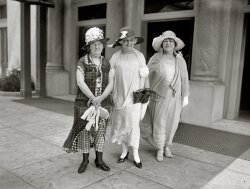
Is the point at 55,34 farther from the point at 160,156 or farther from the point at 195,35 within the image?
the point at 160,156

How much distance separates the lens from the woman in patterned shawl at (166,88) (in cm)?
385

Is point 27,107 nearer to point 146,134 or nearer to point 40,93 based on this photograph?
point 40,93

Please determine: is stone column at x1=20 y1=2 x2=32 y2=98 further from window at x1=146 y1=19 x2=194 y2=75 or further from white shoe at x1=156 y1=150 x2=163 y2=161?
white shoe at x1=156 y1=150 x2=163 y2=161

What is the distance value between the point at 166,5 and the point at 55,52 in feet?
14.4

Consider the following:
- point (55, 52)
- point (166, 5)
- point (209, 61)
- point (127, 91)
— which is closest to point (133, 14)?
point (166, 5)

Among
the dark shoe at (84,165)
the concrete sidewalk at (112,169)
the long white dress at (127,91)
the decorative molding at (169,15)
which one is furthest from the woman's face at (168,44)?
the decorative molding at (169,15)

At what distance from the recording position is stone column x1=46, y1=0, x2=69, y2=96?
961 cm

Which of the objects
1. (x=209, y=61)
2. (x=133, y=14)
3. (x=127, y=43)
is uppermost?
(x=133, y=14)

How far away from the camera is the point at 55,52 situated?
32.0ft

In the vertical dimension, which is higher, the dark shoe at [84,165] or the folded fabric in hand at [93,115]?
the folded fabric in hand at [93,115]

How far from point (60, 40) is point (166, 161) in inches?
282

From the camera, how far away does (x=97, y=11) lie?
30.1ft

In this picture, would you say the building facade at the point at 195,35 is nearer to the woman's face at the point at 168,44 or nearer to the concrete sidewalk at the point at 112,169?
the concrete sidewalk at the point at 112,169

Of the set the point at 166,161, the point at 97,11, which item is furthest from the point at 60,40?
the point at 166,161
